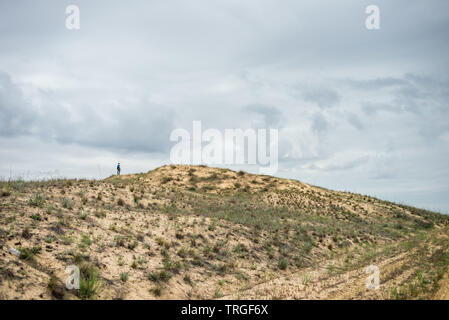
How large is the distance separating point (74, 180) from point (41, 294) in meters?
17.7

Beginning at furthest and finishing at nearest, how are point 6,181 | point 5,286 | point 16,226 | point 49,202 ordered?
point 6,181, point 49,202, point 16,226, point 5,286

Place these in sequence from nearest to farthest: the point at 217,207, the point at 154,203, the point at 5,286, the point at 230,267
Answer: the point at 5,286 → the point at 230,267 → the point at 154,203 → the point at 217,207

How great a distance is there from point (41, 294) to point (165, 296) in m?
4.44

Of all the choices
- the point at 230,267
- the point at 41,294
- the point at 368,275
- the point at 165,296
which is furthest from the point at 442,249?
the point at 41,294

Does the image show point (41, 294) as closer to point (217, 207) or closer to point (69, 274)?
point (69, 274)

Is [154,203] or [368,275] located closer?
[368,275]

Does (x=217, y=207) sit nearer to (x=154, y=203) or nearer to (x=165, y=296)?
(x=154, y=203)

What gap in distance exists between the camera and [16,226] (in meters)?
14.6

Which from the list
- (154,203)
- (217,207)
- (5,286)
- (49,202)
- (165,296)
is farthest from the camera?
(217,207)

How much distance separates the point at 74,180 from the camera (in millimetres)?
26969

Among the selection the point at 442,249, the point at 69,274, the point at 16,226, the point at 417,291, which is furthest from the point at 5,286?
the point at 442,249

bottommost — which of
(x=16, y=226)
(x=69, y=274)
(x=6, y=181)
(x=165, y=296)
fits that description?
(x=165, y=296)

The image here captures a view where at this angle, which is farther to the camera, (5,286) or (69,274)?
(69,274)
